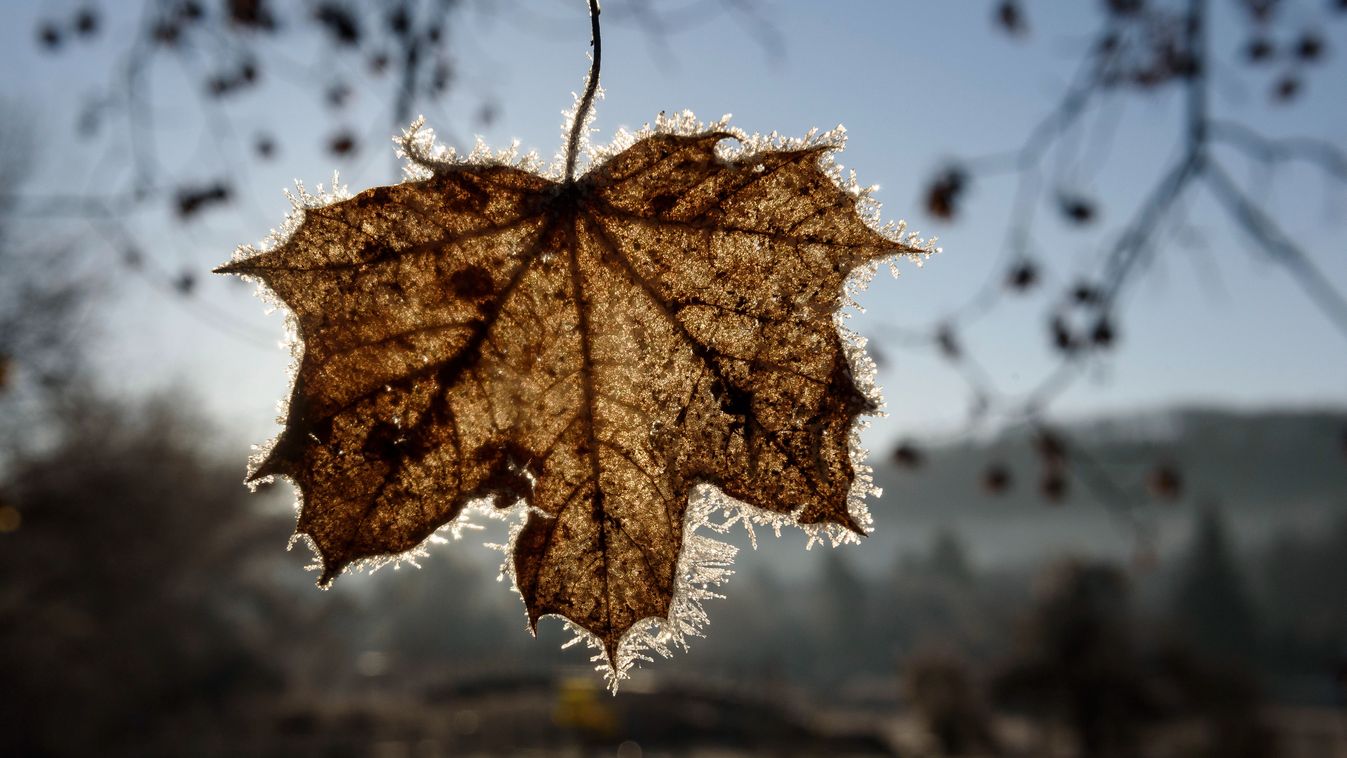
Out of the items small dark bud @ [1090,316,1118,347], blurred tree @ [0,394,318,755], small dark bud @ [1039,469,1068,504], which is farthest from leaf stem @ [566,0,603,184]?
blurred tree @ [0,394,318,755]

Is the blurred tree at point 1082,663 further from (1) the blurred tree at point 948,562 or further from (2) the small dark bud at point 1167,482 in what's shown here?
(1) the blurred tree at point 948,562

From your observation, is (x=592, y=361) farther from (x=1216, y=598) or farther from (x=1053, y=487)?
(x=1216, y=598)

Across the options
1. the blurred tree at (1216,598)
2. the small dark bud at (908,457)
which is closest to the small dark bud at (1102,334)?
the small dark bud at (908,457)

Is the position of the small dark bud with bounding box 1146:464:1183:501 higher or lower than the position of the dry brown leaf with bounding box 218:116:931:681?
higher

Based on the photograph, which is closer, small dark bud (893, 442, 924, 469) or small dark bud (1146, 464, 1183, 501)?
small dark bud (1146, 464, 1183, 501)

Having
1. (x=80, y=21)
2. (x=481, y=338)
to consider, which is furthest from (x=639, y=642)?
(x=80, y=21)

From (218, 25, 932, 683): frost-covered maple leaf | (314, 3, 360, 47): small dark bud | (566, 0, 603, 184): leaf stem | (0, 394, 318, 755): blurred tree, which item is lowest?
(218, 25, 932, 683): frost-covered maple leaf

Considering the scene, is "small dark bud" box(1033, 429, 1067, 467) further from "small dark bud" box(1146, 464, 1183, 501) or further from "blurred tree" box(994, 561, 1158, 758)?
"blurred tree" box(994, 561, 1158, 758)
